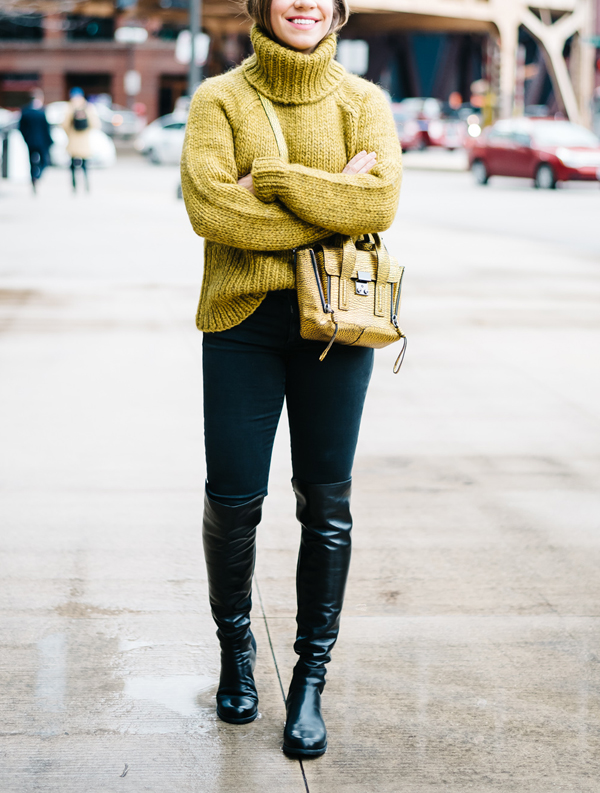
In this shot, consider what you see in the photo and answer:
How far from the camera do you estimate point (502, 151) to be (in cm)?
2530

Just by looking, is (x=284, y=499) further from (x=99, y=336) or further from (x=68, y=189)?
(x=68, y=189)

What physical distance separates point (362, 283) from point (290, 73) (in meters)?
0.54

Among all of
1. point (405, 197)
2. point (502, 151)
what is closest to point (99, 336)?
point (405, 197)

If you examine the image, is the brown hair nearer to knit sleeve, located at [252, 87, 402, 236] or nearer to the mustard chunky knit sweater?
the mustard chunky knit sweater

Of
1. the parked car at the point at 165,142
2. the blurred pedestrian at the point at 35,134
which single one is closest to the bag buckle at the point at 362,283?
the blurred pedestrian at the point at 35,134

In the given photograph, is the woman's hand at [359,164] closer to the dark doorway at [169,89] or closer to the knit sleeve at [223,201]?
the knit sleeve at [223,201]

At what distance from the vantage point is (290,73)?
2609 mm

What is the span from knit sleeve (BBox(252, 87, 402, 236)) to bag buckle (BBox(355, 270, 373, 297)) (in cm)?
10

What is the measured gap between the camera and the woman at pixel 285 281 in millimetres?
2566

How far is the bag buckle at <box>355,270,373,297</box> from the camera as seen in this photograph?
262 centimetres

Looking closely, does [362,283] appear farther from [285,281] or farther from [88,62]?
[88,62]

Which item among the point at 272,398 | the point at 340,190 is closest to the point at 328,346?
the point at 272,398

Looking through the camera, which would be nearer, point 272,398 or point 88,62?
point 272,398

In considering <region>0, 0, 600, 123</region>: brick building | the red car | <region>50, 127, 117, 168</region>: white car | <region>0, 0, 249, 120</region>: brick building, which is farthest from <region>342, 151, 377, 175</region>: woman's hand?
<region>0, 0, 249, 120</region>: brick building
